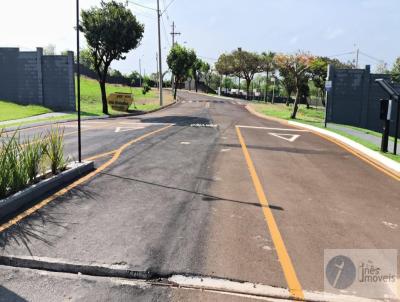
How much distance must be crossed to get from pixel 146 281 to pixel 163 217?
7.26 ft

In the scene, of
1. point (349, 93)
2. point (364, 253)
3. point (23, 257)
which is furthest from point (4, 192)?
point (349, 93)

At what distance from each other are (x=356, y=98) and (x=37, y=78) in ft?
81.4

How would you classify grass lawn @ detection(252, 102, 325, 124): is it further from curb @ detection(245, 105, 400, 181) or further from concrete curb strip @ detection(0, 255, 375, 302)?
concrete curb strip @ detection(0, 255, 375, 302)

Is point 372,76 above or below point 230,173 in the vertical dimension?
above

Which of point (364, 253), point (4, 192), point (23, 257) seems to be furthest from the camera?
point (4, 192)

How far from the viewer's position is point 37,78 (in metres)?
34.8

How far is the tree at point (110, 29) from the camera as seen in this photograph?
32156 millimetres

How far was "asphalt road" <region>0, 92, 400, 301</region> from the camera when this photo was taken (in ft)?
16.7

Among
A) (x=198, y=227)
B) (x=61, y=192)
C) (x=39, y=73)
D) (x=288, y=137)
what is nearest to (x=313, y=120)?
(x=288, y=137)

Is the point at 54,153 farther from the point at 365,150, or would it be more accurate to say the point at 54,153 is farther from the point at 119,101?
the point at 119,101

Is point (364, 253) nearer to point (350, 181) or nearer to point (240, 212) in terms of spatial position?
point (240, 212)

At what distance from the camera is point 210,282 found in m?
5.07

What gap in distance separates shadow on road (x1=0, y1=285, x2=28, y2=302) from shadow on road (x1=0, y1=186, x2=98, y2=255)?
0.92 metres

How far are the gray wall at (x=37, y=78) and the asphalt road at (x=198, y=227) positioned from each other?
2432 cm
